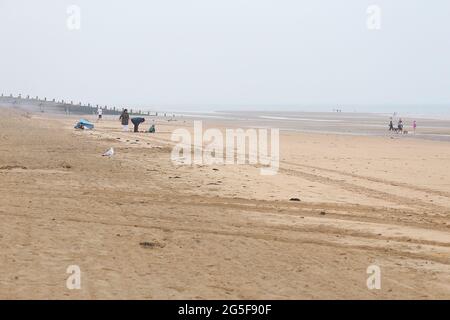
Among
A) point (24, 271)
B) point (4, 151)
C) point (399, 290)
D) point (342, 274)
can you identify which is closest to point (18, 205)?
point (24, 271)

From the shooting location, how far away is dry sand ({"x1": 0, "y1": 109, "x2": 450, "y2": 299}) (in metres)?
6.30

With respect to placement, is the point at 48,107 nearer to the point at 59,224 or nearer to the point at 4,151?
the point at 4,151

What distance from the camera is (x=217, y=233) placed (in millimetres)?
8938

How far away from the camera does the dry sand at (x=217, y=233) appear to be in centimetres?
630

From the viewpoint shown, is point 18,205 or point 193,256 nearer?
point 193,256

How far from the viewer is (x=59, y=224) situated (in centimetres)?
902

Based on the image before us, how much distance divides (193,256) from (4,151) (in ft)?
50.6

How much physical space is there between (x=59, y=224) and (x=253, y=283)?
13.4 ft
